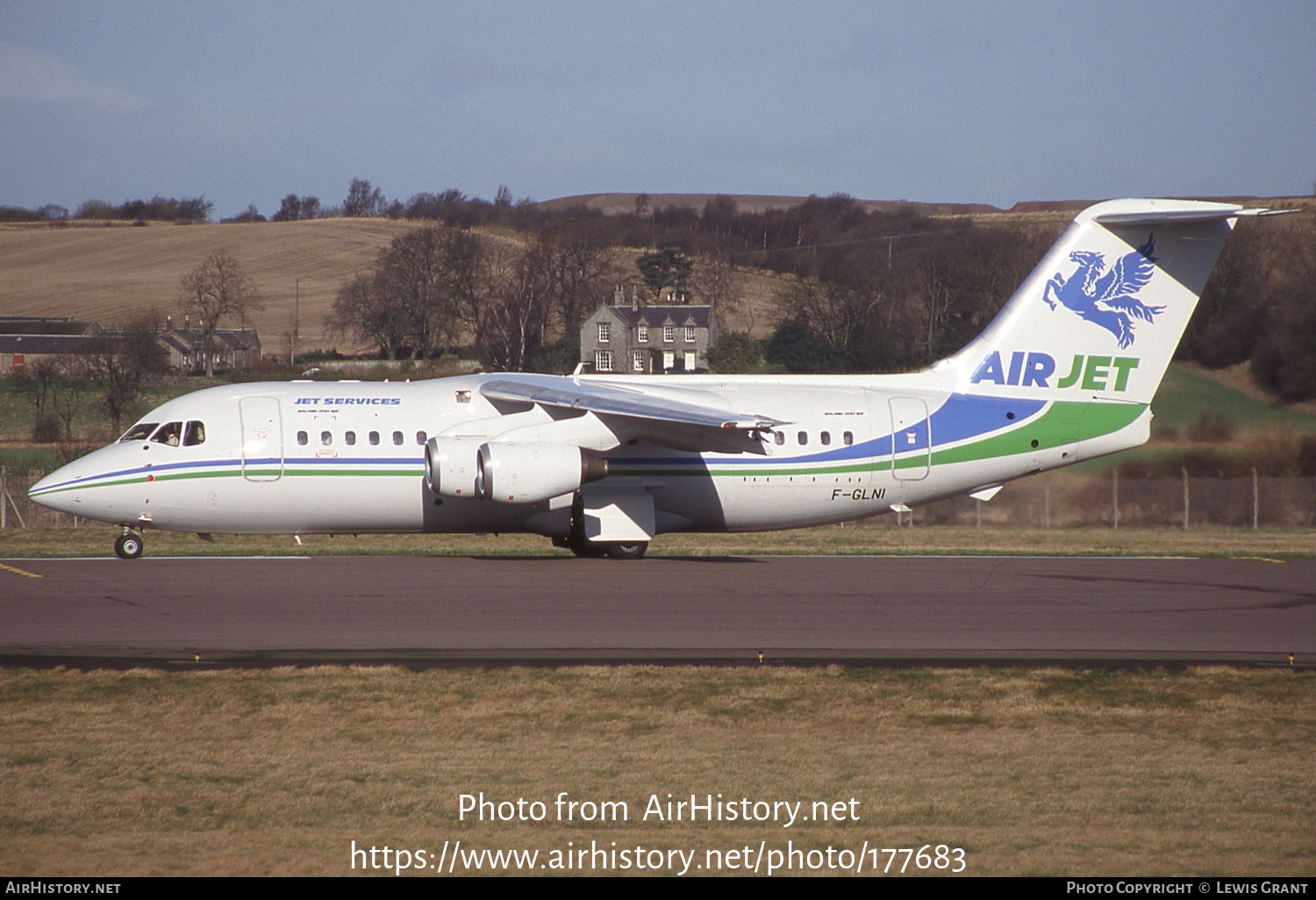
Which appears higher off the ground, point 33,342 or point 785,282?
point 785,282

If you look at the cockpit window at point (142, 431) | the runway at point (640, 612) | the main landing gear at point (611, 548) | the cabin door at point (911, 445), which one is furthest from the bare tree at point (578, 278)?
the runway at point (640, 612)

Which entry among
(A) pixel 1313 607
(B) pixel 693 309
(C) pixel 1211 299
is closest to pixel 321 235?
(B) pixel 693 309

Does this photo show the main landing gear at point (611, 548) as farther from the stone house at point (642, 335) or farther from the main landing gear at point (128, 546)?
the stone house at point (642, 335)

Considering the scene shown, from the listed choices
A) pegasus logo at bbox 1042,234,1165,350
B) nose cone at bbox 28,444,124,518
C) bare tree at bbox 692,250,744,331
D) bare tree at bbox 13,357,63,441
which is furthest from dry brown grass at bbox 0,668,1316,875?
bare tree at bbox 692,250,744,331

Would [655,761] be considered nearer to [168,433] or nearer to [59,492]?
[168,433]

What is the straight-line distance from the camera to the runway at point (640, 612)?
13.9 meters

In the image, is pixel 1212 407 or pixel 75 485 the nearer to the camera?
pixel 75 485

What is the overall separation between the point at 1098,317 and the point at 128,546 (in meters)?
17.2

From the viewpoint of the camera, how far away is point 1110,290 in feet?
79.5

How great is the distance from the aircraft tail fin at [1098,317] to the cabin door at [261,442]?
38.5ft

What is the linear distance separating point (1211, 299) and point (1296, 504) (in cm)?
557

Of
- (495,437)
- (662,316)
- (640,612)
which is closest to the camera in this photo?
(640,612)

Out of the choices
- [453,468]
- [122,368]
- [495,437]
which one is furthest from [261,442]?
[122,368]

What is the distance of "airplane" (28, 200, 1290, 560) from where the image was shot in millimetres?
21641
